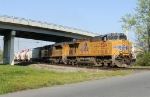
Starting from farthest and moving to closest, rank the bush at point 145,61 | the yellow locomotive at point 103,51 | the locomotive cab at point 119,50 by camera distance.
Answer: the bush at point 145,61 < the yellow locomotive at point 103,51 < the locomotive cab at point 119,50

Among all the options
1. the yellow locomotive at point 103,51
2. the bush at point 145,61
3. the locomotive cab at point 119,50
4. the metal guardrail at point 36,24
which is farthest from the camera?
the metal guardrail at point 36,24

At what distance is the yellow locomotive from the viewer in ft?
75.1

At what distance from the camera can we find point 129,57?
23688 mm

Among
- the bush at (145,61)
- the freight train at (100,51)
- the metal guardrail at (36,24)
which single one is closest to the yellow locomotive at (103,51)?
the freight train at (100,51)

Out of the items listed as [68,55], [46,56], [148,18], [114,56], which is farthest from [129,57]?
[46,56]

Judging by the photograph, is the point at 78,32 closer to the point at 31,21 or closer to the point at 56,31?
the point at 56,31

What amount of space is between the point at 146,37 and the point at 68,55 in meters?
11.9

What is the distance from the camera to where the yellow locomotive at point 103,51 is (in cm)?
2289

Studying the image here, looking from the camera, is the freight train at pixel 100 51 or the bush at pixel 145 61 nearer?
the freight train at pixel 100 51

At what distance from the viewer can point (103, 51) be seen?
23859 mm

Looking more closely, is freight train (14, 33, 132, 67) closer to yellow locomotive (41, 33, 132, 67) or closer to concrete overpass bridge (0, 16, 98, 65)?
yellow locomotive (41, 33, 132, 67)

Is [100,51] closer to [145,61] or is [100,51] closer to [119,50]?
[119,50]

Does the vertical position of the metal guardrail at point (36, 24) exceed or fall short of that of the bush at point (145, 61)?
it exceeds it

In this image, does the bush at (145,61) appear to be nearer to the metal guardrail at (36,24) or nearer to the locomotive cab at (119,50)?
the locomotive cab at (119,50)
